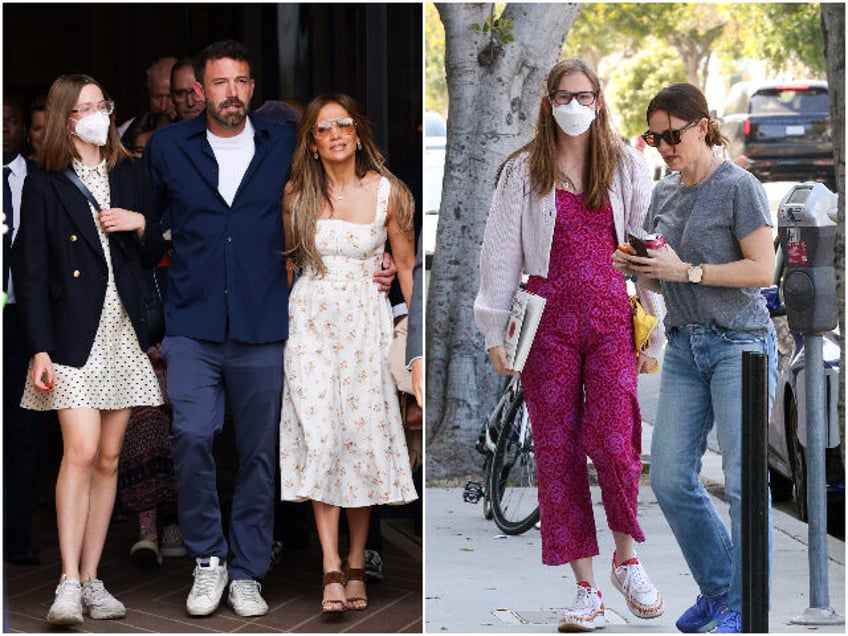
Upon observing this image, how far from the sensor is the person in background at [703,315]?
5426mm

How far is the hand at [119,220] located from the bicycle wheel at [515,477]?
2104mm

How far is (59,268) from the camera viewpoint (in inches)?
236

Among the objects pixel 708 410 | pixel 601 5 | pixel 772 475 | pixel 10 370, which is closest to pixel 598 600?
pixel 708 410

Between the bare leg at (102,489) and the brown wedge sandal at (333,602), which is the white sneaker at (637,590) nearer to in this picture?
the brown wedge sandal at (333,602)

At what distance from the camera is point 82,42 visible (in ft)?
51.5

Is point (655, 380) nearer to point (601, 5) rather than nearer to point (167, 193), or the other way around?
point (167, 193)

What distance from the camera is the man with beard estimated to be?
243 inches

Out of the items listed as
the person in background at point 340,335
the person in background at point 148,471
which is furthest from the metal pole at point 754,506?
the person in background at point 148,471

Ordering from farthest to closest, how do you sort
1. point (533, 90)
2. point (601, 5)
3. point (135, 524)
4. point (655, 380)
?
point (601, 5) → point (655, 380) → point (533, 90) → point (135, 524)

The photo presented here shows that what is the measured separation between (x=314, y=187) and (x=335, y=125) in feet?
0.76

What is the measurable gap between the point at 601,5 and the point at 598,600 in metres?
31.7

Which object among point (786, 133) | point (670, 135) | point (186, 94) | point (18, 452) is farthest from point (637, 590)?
point (786, 133)

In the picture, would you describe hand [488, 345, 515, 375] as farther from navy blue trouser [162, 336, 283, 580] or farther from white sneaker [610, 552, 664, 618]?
navy blue trouser [162, 336, 283, 580]

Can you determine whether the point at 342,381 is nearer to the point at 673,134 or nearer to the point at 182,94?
the point at 673,134
